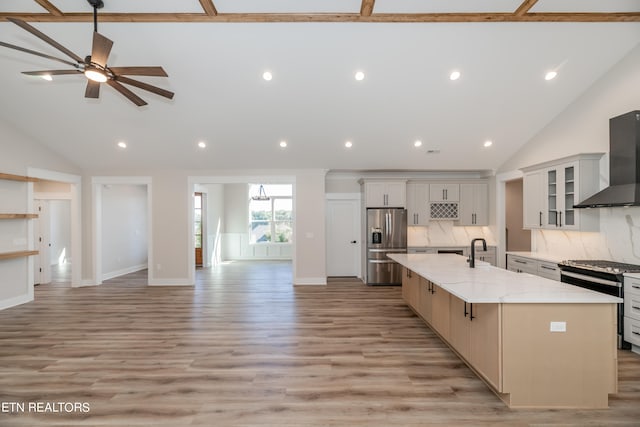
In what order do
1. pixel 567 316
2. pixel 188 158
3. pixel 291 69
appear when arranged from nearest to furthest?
pixel 567 316, pixel 291 69, pixel 188 158

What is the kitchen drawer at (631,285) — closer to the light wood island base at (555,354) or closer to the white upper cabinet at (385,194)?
the light wood island base at (555,354)

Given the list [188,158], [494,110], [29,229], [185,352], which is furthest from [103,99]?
[494,110]

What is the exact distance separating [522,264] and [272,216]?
779 cm

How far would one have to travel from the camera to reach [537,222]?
5078mm

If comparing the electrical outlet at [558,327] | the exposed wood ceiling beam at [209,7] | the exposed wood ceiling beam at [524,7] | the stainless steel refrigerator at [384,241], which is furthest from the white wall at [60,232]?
the electrical outlet at [558,327]

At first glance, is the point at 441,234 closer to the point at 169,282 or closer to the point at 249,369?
the point at 249,369

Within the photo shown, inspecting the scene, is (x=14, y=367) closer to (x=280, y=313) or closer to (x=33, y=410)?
(x=33, y=410)

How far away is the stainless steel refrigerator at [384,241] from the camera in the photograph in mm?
6566

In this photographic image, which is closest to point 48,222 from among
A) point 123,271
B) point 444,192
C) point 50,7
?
point 123,271

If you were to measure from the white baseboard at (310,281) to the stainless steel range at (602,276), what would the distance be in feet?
14.1

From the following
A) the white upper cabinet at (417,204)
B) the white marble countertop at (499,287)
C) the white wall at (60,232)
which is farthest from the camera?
the white wall at (60,232)

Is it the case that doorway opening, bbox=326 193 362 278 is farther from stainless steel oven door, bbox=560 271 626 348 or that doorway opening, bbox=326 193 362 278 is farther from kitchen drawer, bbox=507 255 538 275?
stainless steel oven door, bbox=560 271 626 348

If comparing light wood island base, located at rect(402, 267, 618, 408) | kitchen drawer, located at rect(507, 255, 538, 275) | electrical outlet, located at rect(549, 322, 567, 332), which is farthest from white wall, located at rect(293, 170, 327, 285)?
electrical outlet, located at rect(549, 322, 567, 332)

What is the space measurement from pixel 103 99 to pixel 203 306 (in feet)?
12.5
